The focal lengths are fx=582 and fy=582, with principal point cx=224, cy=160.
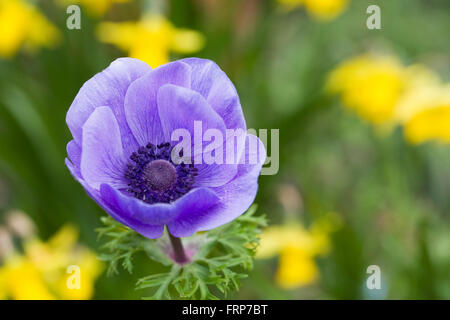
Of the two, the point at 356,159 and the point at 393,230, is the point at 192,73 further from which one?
the point at 356,159

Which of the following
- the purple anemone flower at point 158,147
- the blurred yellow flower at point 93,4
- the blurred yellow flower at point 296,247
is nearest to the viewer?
the purple anemone flower at point 158,147

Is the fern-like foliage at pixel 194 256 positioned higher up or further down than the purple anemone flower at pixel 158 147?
further down

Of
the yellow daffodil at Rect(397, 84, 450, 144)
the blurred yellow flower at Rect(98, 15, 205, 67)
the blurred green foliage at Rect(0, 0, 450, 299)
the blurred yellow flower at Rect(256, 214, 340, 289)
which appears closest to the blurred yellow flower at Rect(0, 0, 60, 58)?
the blurred green foliage at Rect(0, 0, 450, 299)

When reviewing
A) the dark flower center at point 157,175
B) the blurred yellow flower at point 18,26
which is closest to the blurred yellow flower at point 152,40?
the blurred yellow flower at point 18,26

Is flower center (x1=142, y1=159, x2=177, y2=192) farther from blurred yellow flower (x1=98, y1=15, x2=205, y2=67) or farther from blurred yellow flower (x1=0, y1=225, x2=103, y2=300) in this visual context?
blurred yellow flower (x1=98, y1=15, x2=205, y2=67)

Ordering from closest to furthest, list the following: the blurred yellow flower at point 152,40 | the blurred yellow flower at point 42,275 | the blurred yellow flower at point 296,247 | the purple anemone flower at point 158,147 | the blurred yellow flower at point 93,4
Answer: the purple anemone flower at point 158,147 → the blurred yellow flower at point 42,275 → the blurred yellow flower at point 296,247 → the blurred yellow flower at point 152,40 → the blurred yellow flower at point 93,4

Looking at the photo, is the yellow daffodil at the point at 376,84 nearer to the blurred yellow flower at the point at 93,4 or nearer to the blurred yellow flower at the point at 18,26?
the blurred yellow flower at the point at 93,4

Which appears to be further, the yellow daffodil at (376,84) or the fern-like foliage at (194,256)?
the yellow daffodil at (376,84)
